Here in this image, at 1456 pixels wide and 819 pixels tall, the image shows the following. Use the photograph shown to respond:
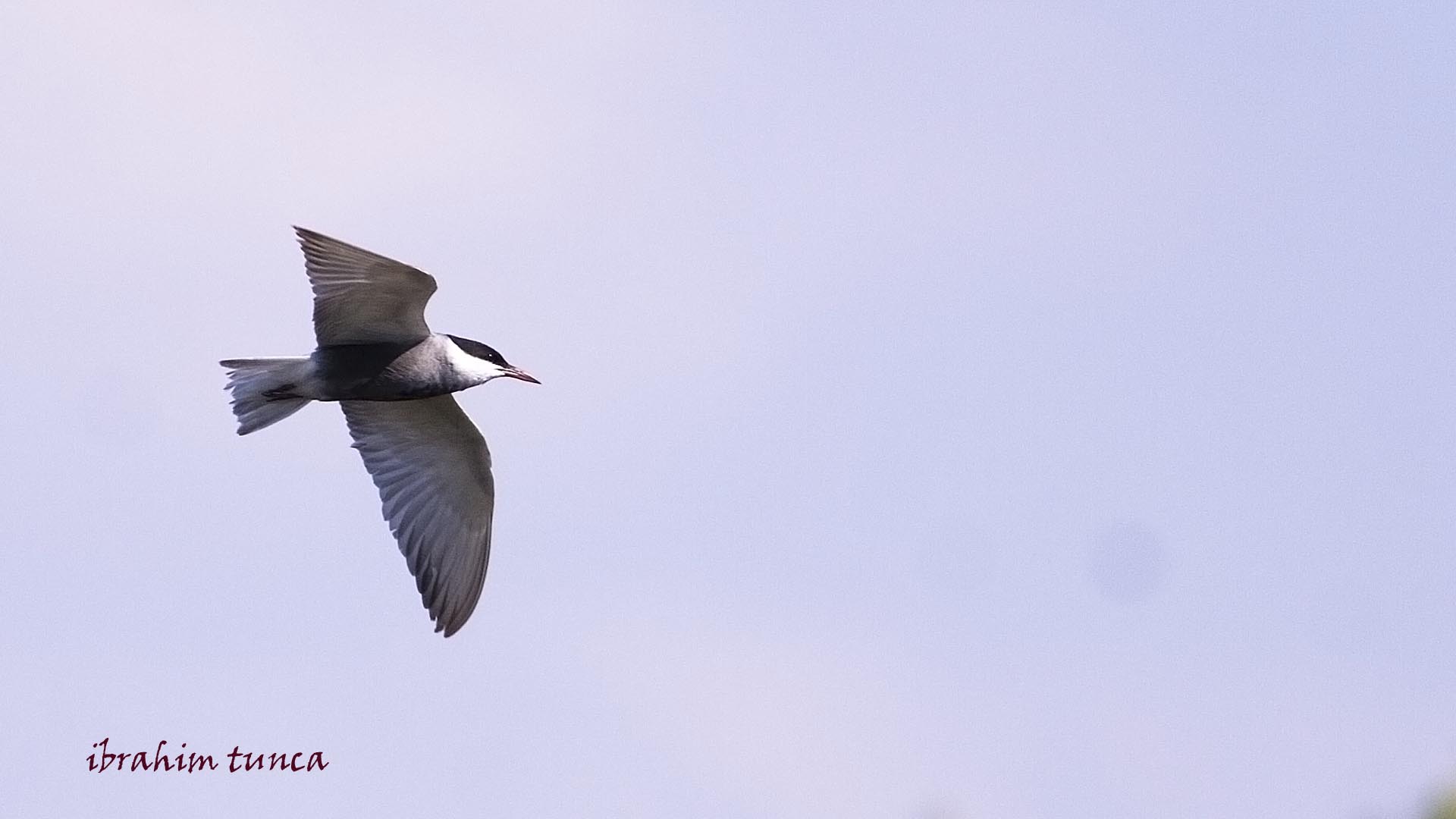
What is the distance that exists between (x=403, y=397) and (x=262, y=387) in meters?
0.89

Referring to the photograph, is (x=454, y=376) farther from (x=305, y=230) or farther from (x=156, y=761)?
(x=156, y=761)

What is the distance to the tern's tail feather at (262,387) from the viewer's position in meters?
14.4

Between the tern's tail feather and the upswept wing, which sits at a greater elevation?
the upswept wing

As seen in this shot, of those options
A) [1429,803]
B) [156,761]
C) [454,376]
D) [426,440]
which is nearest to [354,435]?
[426,440]

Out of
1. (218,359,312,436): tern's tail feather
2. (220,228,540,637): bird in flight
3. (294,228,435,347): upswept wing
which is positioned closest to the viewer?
(294,228,435,347): upswept wing

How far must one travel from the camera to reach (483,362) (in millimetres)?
14469

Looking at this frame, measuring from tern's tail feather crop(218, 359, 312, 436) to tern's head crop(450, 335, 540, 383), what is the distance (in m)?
0.98

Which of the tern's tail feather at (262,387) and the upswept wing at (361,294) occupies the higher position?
the upswept wing at (361,294)

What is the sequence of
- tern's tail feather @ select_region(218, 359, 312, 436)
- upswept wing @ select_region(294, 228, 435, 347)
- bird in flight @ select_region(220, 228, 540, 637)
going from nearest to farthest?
upswept wing @ select_region(294, 228, 435, 347) < bird in flight @ select_region(220, 228, 540, 637) < tern's tail feather @ select_region(218, 359, 312, 436)

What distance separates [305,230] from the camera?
1348 centimetres

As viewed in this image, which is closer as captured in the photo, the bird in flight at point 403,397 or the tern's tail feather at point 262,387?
the bird in flight at point 403,397

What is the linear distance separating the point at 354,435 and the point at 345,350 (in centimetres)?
142

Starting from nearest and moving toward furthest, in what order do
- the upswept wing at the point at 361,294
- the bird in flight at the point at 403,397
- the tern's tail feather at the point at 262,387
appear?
the upswept wing at the point at 361,294
the bird in flight at the point at 403,397
the tern's tail feather at the point at 262,387

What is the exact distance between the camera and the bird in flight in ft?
45.5
